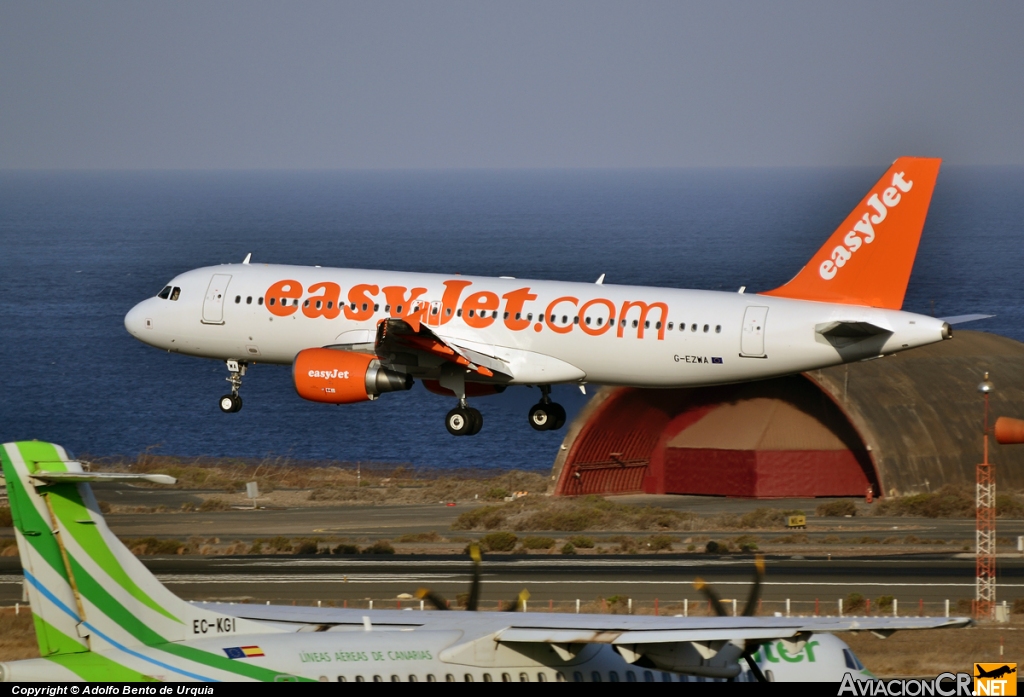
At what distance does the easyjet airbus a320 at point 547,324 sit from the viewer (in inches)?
1924

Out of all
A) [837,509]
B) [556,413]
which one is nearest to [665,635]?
[556,413]

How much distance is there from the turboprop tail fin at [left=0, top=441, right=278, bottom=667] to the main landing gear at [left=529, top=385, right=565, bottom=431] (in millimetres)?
32249

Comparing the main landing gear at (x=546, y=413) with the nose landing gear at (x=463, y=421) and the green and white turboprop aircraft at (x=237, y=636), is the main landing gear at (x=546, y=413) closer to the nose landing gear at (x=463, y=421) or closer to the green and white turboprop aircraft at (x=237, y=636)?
the nose landing gear at (x=463, y=421)

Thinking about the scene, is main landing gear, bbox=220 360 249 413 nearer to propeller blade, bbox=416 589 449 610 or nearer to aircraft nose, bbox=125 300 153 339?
aircraft nose, bbox=125 300 153 339

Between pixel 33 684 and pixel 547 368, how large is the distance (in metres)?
32.6

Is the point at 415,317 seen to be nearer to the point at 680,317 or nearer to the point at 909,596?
the point at 680,317

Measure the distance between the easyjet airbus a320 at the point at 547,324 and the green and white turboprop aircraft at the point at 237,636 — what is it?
87.7 feet

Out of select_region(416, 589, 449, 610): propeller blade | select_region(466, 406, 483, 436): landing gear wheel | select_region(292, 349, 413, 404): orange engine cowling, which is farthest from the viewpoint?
select_region(466, 406, 483, 436): landing gear wheel

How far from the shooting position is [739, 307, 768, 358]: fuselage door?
48750 mm

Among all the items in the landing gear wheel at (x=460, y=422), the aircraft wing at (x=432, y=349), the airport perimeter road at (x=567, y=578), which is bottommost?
the airport perimeter road at (x=567, y=578)

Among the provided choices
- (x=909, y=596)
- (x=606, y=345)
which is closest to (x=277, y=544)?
(x=606, y=345)

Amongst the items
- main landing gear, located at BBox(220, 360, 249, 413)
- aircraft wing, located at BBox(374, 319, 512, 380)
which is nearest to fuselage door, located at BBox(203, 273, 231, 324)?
main landing gear, located at BBox(220, 360, 249, 413)

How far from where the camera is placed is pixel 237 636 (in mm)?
22625

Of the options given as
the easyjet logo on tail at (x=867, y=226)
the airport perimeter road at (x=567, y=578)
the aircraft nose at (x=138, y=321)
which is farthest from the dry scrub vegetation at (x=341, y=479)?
the easyjet logo on tail at (x=867, y=226)
